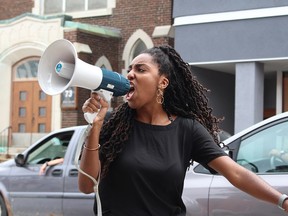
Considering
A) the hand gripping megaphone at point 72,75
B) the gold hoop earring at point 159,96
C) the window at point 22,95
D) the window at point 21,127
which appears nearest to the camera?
the hand gripping megaphone at point 72,75

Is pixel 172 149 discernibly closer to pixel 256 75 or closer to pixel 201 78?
pixel 256 75

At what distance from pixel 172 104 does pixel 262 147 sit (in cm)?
219

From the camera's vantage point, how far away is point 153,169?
104 inches

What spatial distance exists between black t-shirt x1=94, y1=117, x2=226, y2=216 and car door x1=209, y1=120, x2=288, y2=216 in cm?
198

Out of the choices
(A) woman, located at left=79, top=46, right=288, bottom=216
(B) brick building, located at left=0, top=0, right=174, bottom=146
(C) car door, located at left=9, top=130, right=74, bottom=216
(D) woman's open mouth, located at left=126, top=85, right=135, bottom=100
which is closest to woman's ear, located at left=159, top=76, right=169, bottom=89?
(A) woman, located at left=79, top=46, right=288, bottom=216

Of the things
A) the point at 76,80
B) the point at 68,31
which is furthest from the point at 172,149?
the point at 68,31

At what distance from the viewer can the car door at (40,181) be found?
7.13 m

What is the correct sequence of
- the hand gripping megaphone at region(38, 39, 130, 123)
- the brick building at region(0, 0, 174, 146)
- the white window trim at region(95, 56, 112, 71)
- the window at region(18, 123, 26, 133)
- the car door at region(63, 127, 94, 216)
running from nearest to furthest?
the hand gripping megaphone at region(38, 39, 130, 123)
the car door at region(63, 127, 94, 216)
the brick building at region(0, 0, 174, 146)
the white window trim at region(95, 56, 112, 71)
the window at region(18, 123, 26, 133)

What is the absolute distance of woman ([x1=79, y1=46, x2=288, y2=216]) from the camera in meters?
2.64

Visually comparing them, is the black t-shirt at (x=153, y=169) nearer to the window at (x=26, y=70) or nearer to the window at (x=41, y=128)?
the window at (x=41, y=128)

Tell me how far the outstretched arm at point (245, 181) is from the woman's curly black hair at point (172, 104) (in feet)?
0.80

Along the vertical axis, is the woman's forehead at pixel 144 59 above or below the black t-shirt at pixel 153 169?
above

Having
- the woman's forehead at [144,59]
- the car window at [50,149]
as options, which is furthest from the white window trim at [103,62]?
the woman's forehead at [144,59]

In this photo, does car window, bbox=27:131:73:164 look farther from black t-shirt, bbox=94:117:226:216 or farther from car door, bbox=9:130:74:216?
black t-shirt, bbox=94:117:226:216
